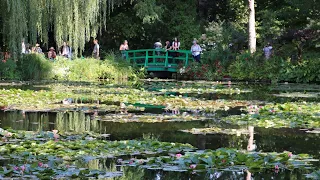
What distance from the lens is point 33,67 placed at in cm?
2498

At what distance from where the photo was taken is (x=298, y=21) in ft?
110

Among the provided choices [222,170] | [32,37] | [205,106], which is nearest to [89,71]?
[32,37]

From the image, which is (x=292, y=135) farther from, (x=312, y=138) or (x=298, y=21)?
(x=298, y=21)

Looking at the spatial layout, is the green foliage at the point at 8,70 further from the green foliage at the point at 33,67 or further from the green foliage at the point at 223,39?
the green foliage at the point at 223,39

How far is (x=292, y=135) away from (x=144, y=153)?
2484 mm

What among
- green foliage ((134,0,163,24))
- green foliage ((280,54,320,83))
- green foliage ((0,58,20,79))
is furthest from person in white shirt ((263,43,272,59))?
green foliage ((0,58,20,79))

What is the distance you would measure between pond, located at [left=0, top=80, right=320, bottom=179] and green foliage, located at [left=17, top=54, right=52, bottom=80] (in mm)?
10900

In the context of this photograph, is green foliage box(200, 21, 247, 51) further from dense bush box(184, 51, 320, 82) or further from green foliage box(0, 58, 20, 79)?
green foliage box(0, 58, 20, 79)

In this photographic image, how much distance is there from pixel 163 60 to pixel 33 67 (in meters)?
9.00

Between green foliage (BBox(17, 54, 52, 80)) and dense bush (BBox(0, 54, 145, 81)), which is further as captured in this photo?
green foliage (BBox(17, 54, 52, 80))

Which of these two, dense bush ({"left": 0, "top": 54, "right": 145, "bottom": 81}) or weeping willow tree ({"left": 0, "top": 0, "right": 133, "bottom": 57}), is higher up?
weeping willow tree ({"left": 0, "top": 0, "right": 133, "bottom": 57})

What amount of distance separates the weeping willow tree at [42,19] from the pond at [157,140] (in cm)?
391

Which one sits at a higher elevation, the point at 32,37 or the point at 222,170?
the point at 32,37

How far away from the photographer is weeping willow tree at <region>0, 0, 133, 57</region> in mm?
17125
